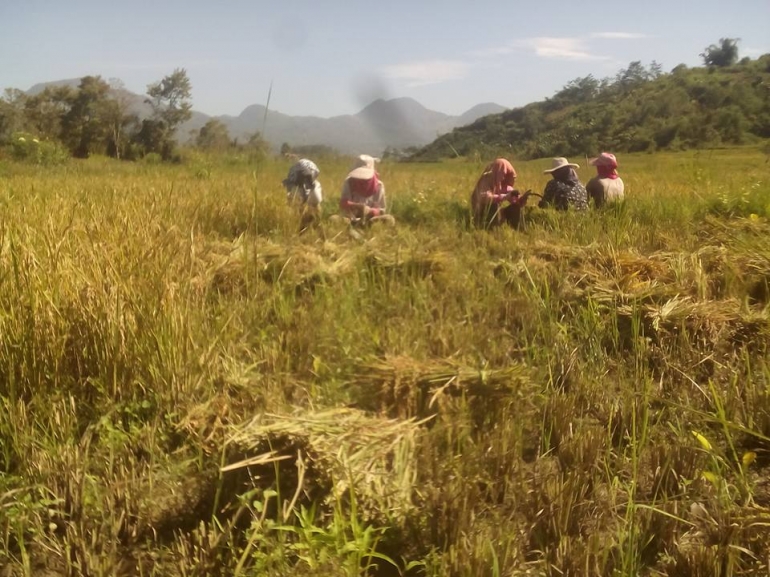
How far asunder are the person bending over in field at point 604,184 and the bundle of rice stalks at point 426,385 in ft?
12.8

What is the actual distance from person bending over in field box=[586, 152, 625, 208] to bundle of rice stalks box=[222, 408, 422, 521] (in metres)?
4.52

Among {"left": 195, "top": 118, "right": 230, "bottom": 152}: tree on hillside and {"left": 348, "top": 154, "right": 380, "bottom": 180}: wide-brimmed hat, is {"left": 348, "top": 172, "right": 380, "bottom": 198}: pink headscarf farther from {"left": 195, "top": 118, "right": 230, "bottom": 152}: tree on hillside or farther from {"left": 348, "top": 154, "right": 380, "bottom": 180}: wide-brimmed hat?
{"left": 195, "top": 118, "right": 230, "bottom": 152}: tree on hillside

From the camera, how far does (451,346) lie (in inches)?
114

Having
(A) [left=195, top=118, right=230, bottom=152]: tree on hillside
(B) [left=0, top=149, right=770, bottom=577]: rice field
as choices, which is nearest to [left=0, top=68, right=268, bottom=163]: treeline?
(A) [left=195, top=118, right=230, bottom=152]: tree on hillside

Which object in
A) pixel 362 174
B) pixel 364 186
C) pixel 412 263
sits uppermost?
pixel 362 174

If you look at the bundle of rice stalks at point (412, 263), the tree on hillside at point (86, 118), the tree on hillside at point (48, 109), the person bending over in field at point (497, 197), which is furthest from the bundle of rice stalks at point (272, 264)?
the tree on hillside at point (48, 109)

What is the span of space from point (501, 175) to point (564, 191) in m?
0.61

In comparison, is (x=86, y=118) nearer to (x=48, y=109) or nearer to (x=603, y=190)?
(x=48, y=109)

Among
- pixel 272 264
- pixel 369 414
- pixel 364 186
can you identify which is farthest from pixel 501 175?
pixel 369 414

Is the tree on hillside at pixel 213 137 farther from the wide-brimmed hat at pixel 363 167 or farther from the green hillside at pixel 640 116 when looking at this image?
the wide-brimmed hat at pixel 363 167

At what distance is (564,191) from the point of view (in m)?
5.67

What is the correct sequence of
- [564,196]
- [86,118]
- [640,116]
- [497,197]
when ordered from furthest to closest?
[640,116] → [86,118] → [564,196] → [497,197]

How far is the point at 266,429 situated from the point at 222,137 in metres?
16.3

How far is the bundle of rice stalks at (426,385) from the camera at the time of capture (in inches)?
92.0
